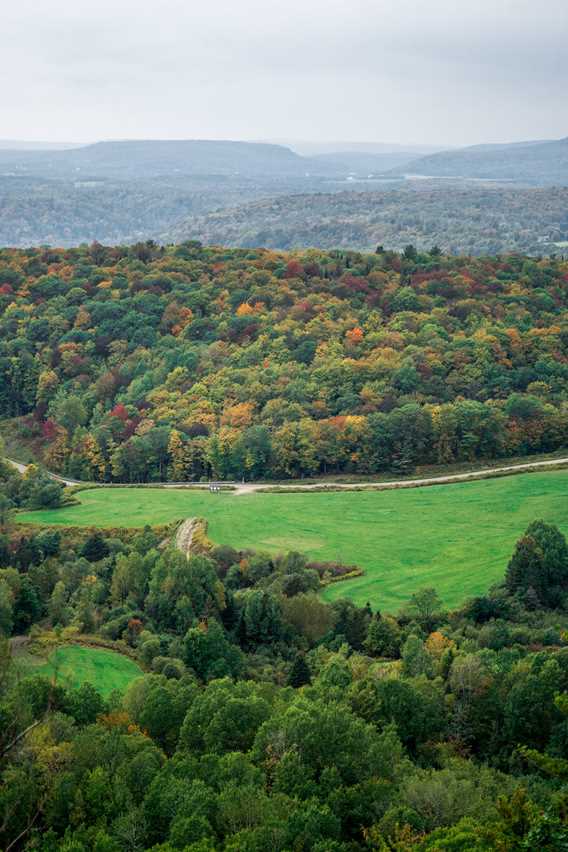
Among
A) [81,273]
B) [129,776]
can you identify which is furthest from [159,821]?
[81,273]

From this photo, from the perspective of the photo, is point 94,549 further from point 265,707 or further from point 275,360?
point 275,360

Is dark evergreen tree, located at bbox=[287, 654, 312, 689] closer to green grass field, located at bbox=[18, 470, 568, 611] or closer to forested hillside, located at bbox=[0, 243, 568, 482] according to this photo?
green grass field, located at bbox=[18, 470, 568, 611]

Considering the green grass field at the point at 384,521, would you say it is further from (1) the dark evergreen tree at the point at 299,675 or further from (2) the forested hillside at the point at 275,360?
(1) the dark evergreen tree at the point at 299,675

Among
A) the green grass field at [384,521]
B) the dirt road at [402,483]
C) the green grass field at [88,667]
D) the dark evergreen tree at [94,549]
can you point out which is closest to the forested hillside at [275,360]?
the dirt road at [402,483]

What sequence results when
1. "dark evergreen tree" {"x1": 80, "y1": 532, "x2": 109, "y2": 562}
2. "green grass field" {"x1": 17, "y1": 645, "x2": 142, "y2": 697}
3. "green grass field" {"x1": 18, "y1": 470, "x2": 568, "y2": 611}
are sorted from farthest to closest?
"dark evergreen tree" {"x1": 80, "y1": 532, "x2": 109, "y2": 562} < "green grass field" {"x1": 18, "y1": 470, "x2": 568, "y2": 611} < "green grass field" {"x1": 17, "y1": 645, "x2": 142, "y2": 697}

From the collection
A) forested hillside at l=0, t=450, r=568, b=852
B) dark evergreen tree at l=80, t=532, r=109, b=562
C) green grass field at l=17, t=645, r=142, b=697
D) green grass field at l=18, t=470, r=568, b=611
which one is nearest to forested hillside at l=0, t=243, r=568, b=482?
green grass field at l=18, t=470, r=568, b=611

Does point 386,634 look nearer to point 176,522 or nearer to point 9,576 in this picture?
point 9,576

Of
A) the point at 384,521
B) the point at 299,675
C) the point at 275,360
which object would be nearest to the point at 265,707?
the point at 299,675
